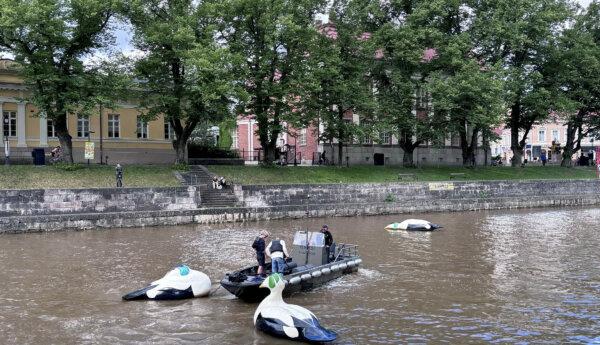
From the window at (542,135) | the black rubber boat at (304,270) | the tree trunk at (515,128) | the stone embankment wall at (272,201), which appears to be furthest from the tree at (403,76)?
the window at (542,135)

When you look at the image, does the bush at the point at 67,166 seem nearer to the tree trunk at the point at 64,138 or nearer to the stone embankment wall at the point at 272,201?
the tree trunk at the point at 64,138

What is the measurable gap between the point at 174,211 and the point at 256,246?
60.3 feet

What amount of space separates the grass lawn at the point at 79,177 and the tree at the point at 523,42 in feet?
100

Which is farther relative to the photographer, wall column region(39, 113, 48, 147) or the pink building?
the pink building

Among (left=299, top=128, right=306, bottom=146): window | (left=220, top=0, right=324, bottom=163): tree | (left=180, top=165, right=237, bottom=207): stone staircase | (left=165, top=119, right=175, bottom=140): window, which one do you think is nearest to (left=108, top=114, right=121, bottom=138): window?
(left=165, top=119, right=175, bottom=140): window

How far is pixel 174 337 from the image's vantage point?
1314 cm

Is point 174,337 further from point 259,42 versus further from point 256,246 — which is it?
point 259,42

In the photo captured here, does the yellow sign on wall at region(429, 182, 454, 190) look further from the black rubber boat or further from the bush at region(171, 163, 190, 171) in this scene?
the black rubber boat

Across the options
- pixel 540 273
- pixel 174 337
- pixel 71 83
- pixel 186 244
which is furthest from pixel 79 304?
pixel 71 83

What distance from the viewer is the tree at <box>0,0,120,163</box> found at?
115ft

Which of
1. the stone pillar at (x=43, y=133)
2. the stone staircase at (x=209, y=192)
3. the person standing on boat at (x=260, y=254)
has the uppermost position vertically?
the stone pillar at (x=43, y=133)

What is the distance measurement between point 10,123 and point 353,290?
38.6m

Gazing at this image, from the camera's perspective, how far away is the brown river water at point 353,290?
1340cm

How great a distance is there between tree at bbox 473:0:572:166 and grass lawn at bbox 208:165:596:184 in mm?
6031
